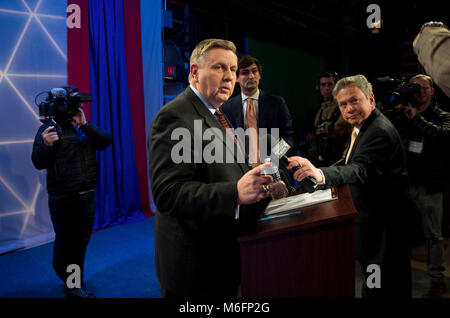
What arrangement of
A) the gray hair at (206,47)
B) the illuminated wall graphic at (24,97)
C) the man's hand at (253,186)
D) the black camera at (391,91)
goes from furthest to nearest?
the illuminated wall graphic at (24,97) → the black camera at (391,91) → the gray hair at (206,47) → the man's hand at (253,186)

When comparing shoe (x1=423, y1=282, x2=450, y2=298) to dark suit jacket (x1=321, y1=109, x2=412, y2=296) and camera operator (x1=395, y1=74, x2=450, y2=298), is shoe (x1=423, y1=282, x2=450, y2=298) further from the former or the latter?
dark suit jacket (x1=321, y1=109, x2=412, y2=296)

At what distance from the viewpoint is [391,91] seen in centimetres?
244

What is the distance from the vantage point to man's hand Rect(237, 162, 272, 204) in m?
0.99

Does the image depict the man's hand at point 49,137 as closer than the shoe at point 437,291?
Yes

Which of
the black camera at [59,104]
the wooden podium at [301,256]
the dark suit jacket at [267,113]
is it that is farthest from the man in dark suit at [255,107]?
the wooden podium at [301,256]

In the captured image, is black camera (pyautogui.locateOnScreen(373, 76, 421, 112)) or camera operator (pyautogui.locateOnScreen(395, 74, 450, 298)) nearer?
black camera (pyautogui.locateOnScreen(373, 76, 421, 112))

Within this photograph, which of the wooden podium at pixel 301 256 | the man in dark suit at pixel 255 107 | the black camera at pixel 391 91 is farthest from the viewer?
the man in dark suit at pixel 255 107

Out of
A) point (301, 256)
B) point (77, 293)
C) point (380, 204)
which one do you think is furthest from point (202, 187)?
point (77, 293)

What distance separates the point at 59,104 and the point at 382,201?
2.33m

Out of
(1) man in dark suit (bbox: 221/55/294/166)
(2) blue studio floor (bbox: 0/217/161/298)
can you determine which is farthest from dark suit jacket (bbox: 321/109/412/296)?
(2) blue studio floor (bbox: 0/217/161/298)

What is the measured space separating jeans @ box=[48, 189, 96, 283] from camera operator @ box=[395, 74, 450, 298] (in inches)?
103

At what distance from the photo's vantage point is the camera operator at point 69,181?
2453 millimetres

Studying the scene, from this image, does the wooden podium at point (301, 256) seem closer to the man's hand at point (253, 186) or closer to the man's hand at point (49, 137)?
the man's hand at point (253, 186)

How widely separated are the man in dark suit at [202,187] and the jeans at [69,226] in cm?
143
